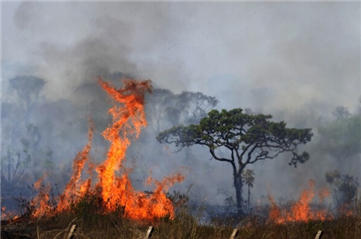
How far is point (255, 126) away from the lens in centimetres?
3531

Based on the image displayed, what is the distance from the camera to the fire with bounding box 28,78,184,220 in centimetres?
1639

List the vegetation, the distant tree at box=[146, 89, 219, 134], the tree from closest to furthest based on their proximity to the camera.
Answer: the vegetation, the tree, the distant tree at box=[146, 89, 219, 134]

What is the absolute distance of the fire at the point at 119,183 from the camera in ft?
53.8

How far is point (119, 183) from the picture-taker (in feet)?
61.4

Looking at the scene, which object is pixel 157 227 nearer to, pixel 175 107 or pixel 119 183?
pixel 119 183

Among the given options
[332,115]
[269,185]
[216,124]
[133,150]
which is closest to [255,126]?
[216,124]

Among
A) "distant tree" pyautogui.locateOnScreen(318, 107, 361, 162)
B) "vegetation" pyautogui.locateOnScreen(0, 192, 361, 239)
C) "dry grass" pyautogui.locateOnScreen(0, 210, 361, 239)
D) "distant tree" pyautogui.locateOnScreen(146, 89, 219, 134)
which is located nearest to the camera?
"dry grass" pyautogui.locateOnScreen(0, 210, 361, 239)

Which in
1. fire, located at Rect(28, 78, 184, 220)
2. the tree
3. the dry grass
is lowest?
the dry grass

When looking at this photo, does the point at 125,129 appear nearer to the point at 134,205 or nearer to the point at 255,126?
the point at 134,205

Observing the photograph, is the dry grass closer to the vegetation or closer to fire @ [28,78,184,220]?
the vegetation

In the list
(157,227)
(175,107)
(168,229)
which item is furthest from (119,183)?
(175,107)

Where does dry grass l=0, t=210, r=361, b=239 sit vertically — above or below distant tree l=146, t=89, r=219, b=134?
below

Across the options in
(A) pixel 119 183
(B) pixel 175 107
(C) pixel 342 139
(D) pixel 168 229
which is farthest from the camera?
(B) pixel 175 107

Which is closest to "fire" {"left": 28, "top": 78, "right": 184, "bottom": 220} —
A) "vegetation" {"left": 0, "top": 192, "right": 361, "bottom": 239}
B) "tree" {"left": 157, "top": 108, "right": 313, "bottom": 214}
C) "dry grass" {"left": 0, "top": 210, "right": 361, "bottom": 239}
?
"vegetation" {"left": 0, "top": 192, "right": 361, "bottom": 239}
